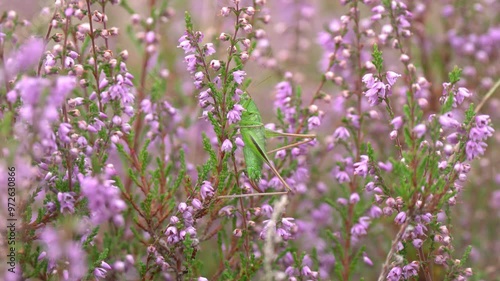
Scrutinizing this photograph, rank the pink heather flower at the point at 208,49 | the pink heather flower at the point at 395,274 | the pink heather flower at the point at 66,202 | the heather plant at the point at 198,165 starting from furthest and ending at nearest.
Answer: the pink heather flower at the point at 208,49, the pink heather flower at the point at 395,274, the pink heather flower at the point at 66,202, the heather plant at the point at 198,165

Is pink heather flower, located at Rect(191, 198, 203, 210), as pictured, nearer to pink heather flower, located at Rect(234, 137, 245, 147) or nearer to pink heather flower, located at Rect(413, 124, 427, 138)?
pink heather flower, located at Rect(234, 137, 245, 147)

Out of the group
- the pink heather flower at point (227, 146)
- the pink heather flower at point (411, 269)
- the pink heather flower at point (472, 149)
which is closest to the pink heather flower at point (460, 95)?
the pink heather flower at point (472, 149)

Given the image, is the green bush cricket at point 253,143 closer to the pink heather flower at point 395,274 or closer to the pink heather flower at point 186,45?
the pink heather flower at point 186,45

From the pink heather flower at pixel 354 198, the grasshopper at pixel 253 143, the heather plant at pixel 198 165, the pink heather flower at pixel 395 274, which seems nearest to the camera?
the heather plant at pixel 198 165

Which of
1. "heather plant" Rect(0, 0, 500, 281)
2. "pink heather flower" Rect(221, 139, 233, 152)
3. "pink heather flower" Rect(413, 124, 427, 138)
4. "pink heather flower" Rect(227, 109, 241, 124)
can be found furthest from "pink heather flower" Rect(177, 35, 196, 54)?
"pink heather flower" Rect(413, 124, 427, 138)

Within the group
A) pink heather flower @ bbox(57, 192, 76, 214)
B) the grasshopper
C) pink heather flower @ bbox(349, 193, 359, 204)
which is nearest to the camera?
pink heather flower @ bbox(57, 192, 76, 214)

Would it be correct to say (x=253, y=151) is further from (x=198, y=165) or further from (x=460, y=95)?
(x=460, y=95)

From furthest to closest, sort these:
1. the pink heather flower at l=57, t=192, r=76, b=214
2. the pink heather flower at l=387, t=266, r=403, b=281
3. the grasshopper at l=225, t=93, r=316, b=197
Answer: the grasshopper at l=225, t=93, r=316, b=197
the pink heather flower at l=387, t=266, r=403, b=281
the pink heather flower at l=57, t=192, r=76, b=214

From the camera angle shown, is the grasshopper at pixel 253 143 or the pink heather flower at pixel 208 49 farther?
the grasshopper at pixel 253 143

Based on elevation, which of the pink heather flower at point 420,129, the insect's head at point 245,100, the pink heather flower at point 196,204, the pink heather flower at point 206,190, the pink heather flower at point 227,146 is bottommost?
the pink heather flower at point 196,204

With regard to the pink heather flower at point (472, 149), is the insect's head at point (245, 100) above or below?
above
